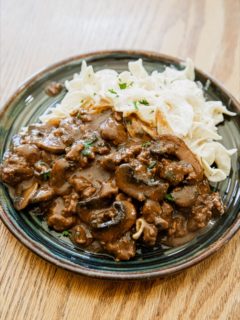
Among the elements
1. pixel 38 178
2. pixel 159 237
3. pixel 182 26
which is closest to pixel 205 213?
pixel 159 237

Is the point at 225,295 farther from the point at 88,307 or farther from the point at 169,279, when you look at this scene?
the point at 88,307

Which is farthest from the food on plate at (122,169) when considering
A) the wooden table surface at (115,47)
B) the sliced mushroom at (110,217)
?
the wooden table surface at (115,47)

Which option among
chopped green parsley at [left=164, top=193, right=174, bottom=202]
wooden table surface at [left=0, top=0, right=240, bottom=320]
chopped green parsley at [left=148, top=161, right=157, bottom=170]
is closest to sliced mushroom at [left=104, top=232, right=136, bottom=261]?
wooden table surface at [left=0, top=0, right=240, bottom=320]

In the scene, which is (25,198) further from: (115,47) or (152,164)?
(115,47)

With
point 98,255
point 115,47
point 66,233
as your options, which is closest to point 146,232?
point 98,255

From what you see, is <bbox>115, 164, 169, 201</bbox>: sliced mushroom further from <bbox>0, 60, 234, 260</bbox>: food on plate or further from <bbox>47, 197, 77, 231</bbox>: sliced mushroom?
<bbox>47, 197, 77, 231</bbox>: sliced mushroom

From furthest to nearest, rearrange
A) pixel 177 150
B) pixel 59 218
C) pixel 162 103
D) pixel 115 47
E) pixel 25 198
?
pixel 115 47 < pixel 162 103 < pixel 177 150 < pixel 25 198 < pixel 59 218
